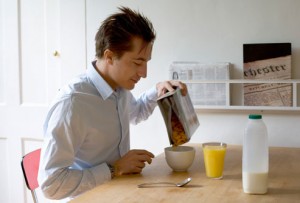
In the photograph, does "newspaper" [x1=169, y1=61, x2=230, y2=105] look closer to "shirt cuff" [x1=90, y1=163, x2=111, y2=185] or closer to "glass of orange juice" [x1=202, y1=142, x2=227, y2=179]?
"glass of orange juice" [x1=202, y1=142, x2=227, y2=179]

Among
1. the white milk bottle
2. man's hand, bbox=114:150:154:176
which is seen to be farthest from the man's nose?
the white milk bottle

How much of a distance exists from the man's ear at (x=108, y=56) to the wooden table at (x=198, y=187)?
0.41m

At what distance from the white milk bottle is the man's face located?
49 cm

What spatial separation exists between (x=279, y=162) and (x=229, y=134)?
51cm

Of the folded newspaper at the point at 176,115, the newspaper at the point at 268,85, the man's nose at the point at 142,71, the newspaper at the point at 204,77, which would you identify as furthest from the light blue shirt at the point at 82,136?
the newspaper at the point at 268,85

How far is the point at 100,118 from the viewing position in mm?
1635

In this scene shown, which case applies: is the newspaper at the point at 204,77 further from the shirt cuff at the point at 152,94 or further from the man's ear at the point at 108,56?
the man's ear at the point at 108,56

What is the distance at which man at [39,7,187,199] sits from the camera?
1.46 m

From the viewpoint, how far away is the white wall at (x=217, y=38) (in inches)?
81.8

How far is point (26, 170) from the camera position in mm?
1729

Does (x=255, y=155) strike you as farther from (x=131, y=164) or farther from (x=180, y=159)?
(x=131, y=164)

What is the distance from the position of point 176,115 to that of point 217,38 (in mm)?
751

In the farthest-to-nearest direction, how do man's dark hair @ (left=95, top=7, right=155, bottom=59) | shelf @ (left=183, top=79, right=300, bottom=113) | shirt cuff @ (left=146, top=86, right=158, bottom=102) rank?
shelf @ (left=183, top=79, right=300, bottom=113) → shirt cuff @ (left=146, top=86, right=158, bottom=102) → man's dark hair @ (left=95, top=7, right=155, bottom=59)

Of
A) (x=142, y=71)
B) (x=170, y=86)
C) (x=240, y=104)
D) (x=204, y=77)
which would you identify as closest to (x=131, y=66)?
(x=142, y=71)
